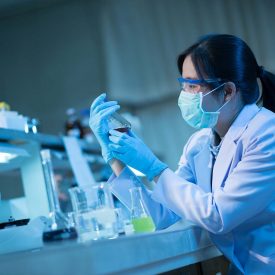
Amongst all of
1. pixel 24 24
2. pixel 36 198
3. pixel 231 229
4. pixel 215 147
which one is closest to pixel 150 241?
pixel 231 229

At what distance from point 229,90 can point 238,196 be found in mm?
449

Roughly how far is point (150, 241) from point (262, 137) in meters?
0.55

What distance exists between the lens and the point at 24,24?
602cm

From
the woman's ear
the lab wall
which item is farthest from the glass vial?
the lab wall

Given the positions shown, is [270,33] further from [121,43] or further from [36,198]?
[36,198]

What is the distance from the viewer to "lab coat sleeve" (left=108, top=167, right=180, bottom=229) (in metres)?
1.90

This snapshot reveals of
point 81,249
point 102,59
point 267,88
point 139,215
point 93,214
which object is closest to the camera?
point 81,249

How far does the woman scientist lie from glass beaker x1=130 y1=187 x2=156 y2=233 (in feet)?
0.16

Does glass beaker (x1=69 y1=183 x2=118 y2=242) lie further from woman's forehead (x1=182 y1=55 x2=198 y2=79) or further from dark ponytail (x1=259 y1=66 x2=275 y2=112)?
dark ponytail (x1=259 y1=66 x2=275 y2=112)

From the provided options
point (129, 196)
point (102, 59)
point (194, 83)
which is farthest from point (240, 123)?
point (102, 59)

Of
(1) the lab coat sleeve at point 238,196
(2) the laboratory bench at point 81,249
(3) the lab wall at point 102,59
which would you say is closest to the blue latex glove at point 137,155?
(1) the lab coat sleeve at point 238,196

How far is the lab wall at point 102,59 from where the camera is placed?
5.78m

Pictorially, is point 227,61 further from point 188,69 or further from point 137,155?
point 137,155

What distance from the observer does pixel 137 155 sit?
1.77 meters
